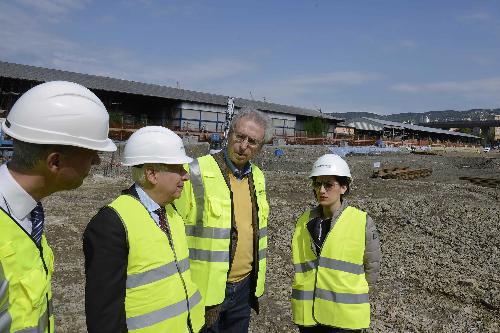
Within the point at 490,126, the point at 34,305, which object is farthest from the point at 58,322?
the point at 490,126

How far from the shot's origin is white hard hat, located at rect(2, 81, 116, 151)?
1.58m

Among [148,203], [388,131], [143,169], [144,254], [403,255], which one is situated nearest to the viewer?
[144,254]

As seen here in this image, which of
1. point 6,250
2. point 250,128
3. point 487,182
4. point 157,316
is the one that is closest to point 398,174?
point 487,182

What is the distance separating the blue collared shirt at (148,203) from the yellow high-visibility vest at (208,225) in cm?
60

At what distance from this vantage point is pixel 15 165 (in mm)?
1546

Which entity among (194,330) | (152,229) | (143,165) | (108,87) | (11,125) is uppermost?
(108,87)

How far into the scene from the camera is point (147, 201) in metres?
2.18

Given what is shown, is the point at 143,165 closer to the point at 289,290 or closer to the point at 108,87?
the point at 289,290

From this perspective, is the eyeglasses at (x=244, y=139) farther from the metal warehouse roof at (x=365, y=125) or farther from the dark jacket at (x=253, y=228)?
the metal warehouse roof at (x=365, y=125)

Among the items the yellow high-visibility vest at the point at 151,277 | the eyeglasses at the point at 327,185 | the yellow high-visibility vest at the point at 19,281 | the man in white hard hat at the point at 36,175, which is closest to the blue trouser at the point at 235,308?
the yellow high-visibility vest at the point at 151,277

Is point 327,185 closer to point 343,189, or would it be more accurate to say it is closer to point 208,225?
point 343,189

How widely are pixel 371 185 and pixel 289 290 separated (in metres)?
12.0

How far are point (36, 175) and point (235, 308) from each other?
191 centimetres

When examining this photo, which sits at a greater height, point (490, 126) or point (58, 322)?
point (490, 126)
